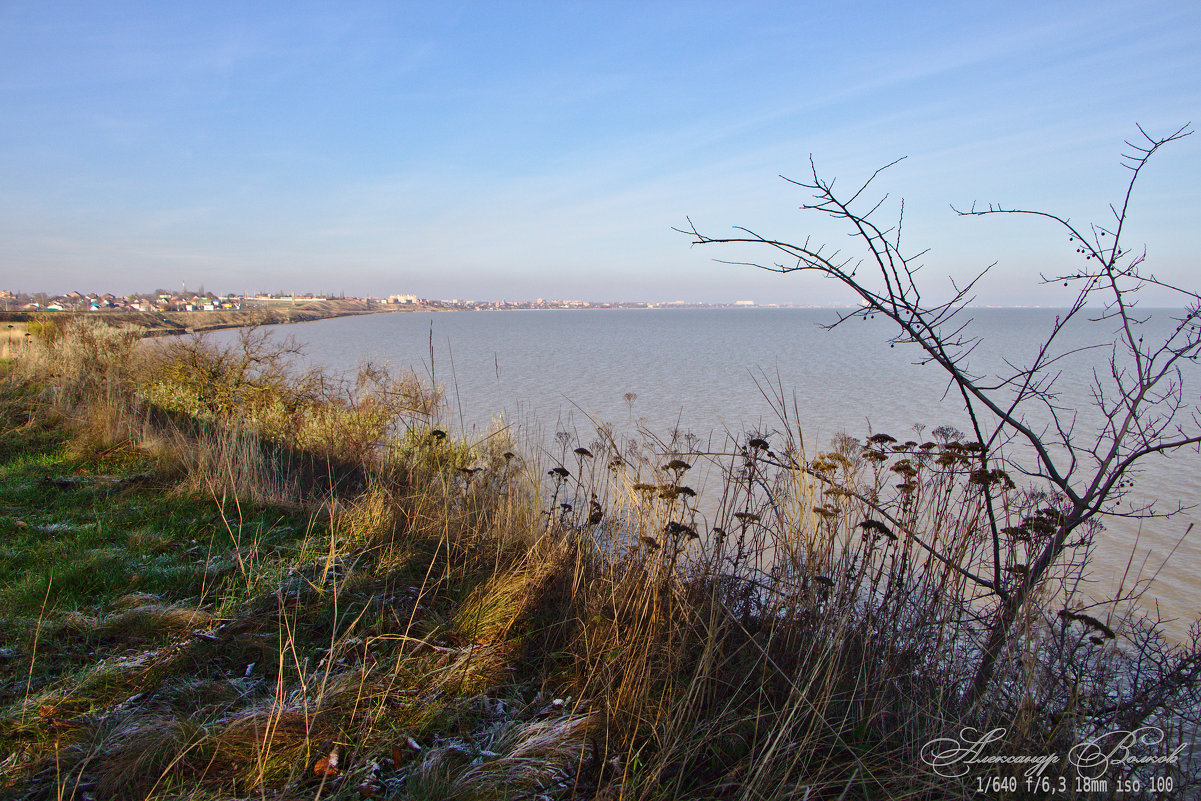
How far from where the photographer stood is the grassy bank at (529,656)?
222cm

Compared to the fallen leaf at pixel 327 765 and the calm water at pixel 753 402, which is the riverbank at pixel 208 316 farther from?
the fallen leaf at pixel 327 765

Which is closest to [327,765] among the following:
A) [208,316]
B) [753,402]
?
[753,402]

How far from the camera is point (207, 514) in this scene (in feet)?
16.6

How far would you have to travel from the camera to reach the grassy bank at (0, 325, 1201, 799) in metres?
2.22

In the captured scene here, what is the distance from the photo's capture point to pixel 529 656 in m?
3.22

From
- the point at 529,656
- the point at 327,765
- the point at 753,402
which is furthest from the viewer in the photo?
the point at 753,402

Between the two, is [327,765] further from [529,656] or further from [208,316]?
[208,316]

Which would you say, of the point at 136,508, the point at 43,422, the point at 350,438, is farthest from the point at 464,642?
the point at 43,422
